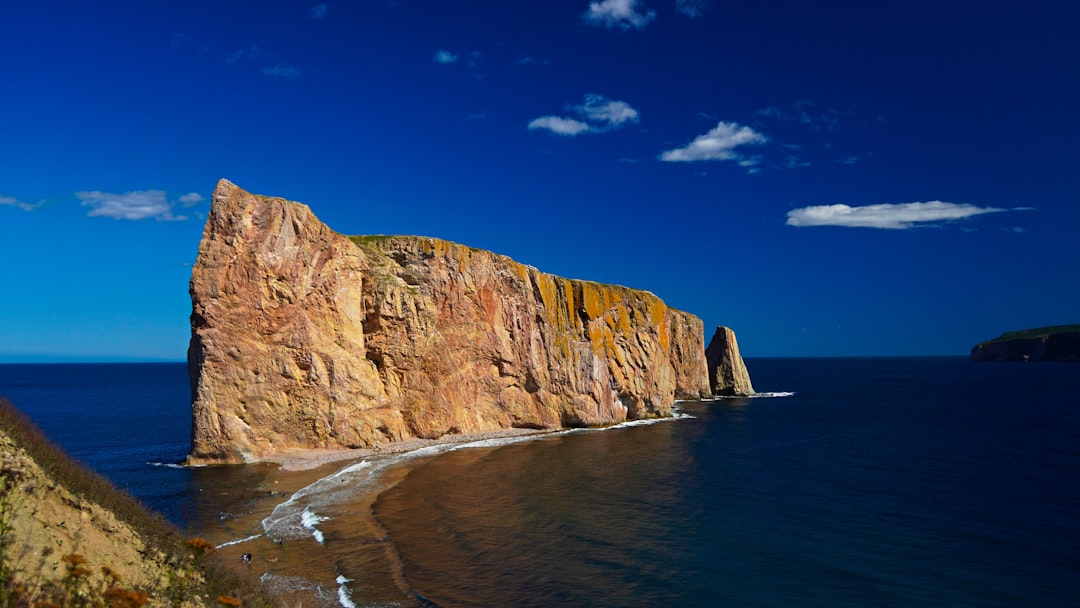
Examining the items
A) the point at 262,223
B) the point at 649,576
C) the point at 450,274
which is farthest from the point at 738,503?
the point at 262,223

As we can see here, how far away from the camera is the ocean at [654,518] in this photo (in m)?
21.0

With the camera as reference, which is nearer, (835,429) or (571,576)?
(571,576)

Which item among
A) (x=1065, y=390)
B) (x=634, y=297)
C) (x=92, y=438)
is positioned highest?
(x=634, y=297)

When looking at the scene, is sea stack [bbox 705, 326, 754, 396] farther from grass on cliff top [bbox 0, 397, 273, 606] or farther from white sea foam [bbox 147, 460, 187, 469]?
grass on cliff top [bbox 0, 397, 273, 606]

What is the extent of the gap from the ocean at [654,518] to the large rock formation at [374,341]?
4.46 meters

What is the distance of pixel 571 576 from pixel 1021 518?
23.2 m

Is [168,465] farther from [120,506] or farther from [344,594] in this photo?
[120,506]

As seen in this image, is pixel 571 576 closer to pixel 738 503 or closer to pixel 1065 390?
pixel 738 503

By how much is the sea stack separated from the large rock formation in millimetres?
47693

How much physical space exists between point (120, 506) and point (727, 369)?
11366 cm

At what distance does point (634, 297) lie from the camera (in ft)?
259

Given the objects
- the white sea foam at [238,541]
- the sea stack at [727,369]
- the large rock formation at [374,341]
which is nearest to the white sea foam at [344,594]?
the white sea foam at [238,541]

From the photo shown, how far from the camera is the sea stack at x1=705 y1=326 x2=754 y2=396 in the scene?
11625 cm

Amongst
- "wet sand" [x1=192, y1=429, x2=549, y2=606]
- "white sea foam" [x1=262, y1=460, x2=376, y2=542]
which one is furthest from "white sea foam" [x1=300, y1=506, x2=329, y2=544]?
"wet sand" [x1=192, y1=429, x2=549, y2=606]
